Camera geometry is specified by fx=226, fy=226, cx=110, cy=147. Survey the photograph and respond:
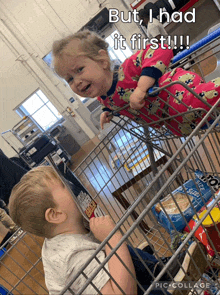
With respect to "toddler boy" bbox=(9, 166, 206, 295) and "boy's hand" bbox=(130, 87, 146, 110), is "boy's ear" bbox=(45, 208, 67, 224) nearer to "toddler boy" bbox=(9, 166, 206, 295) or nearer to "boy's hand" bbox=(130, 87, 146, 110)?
"toddler boy" bbox=(9, 166, 206, 295)

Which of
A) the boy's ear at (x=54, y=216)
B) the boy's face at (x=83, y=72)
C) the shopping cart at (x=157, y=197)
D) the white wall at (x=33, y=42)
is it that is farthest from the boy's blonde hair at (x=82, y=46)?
the white wall at (x=33, y=42)

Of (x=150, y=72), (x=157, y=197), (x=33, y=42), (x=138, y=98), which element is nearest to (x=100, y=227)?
(x=157, y=197)

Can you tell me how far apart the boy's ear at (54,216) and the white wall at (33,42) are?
475cm

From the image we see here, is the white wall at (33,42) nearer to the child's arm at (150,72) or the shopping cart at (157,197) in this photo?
the shopping cart at (157,197)

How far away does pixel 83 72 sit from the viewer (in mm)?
1094

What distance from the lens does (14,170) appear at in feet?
8.93

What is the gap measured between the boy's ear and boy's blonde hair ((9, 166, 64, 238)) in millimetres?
13

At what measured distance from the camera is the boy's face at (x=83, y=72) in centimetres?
108

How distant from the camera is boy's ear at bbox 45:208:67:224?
808mm

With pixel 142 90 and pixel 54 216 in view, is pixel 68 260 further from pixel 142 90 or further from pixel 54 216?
pixel 142 90

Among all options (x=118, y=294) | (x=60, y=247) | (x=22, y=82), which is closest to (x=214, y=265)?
(x=118, y=294)

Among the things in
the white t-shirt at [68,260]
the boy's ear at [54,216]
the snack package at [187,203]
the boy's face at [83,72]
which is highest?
the boy's face at [83,72]

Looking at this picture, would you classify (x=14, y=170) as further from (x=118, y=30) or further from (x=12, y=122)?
(x=118, y=30)

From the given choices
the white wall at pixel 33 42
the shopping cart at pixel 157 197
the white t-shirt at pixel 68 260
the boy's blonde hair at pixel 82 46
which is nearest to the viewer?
the shopping cart at pixel 157 197
